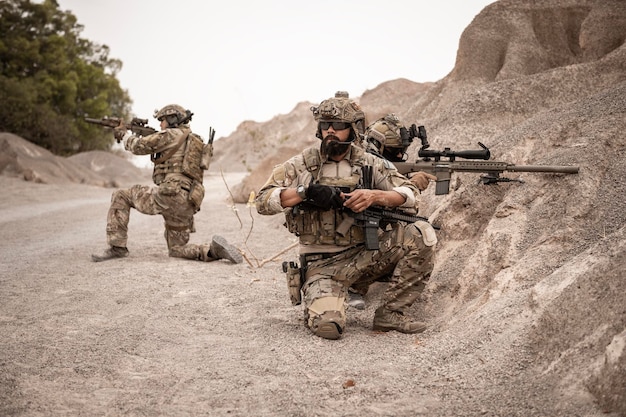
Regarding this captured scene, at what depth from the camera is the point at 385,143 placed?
6.25 meters

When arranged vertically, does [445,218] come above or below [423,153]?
below

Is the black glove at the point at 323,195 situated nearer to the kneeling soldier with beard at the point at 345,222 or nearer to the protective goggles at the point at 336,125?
the kneeling soldier with beard at the point at 345,222

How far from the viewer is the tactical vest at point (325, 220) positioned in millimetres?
4953

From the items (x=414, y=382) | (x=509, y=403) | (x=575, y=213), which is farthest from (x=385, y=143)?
Result: (x=509, y=403)

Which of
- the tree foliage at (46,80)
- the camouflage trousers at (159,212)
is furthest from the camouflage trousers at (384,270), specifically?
the tree foliage at (46,80)

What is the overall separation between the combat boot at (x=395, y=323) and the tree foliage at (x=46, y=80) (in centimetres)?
2430

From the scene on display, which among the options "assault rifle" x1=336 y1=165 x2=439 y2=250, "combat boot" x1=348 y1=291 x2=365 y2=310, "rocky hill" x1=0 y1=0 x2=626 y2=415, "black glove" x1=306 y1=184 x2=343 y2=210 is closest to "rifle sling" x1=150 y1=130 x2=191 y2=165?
"rocky hill" x1=0 y1=0 x2=626 y2=415

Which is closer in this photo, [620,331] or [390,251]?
[620,331]

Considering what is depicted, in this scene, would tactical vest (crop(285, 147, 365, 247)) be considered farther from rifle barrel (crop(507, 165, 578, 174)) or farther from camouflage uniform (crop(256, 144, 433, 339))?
rifle barrel (crop(507, 165, 578, 174))

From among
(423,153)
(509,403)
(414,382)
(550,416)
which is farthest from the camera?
(423,153)

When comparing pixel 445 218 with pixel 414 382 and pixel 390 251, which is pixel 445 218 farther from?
pixel 414 382

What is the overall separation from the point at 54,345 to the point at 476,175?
168 inches

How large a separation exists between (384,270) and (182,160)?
13.1 ft

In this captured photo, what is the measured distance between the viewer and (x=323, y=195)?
15.0 ft
